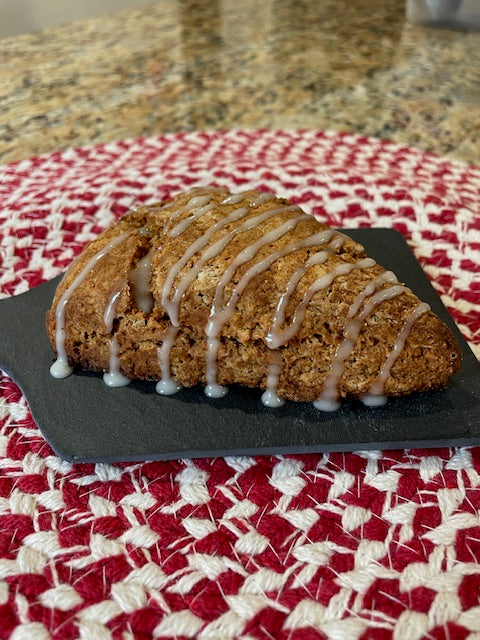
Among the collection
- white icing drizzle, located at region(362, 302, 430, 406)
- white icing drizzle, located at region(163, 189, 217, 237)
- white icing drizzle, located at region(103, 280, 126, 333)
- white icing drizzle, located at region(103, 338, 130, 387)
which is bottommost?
white icing drizzle, located at region(103, 338, 130, 387)

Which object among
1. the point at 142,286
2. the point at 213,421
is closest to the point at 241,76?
the point at 142,286

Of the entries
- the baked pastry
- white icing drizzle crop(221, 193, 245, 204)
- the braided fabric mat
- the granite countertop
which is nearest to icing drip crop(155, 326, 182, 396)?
the baked pastry

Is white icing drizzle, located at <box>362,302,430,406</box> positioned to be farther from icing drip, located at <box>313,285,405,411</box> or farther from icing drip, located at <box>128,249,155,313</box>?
icing drip, located at <box>128,249,155,313</box>

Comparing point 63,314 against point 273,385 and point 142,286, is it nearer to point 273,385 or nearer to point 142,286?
point 142,286

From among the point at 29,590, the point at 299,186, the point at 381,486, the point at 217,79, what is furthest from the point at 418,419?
the point at 217,79

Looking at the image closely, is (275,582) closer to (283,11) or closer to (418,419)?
(418,419)

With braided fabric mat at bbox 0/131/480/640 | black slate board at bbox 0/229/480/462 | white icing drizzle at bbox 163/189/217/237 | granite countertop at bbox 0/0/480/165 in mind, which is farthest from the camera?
granite countertop at bbox 0/0/480/165

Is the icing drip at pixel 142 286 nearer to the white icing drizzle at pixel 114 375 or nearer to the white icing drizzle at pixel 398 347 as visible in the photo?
the white icing drizzle at pixel 114 375
